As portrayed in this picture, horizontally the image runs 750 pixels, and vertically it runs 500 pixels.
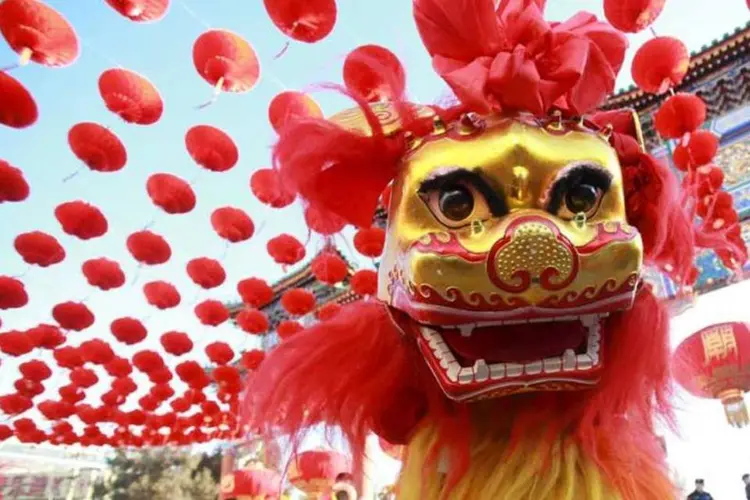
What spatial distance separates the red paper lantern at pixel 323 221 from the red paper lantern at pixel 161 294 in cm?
499

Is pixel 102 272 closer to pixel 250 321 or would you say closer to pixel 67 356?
pixel 250 321

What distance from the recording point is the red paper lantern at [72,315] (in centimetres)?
602

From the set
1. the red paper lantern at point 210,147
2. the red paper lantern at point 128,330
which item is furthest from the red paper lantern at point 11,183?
the red paper lantern at point 128,330

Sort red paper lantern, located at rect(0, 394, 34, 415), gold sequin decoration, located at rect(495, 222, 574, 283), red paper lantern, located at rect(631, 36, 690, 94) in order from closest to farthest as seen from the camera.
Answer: gold sequin decoration, located at rect(495, 222, 574, 283), red paper lantern, located at rect(631, 36, 690, 94), red paper lantern, located at rect(0, 394, 34, 415)

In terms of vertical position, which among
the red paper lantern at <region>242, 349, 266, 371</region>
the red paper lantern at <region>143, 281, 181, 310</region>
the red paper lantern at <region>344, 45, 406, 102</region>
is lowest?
the red paper lantern at <region>344, 45, 406, 102</region>

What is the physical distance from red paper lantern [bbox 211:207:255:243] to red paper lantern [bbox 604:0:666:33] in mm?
3101

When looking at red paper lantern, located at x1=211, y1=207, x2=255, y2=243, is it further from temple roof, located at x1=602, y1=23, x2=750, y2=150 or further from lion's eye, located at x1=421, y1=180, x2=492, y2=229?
lion's eye, located at x1=421, y1=180, x2=492, y2=229

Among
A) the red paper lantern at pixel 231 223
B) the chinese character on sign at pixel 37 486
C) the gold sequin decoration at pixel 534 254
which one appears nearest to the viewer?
the gold sequin decoration at pixel 534 254

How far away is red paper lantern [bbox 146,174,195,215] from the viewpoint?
4527 millimetres

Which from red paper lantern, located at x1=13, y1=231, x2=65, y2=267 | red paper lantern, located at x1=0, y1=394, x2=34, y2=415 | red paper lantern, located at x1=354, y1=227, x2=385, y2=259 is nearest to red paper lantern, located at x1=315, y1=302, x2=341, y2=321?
red paper lantern, located at x1=354, y1=227, x2=385, y2=259

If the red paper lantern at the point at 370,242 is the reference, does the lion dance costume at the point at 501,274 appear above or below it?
below

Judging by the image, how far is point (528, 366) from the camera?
1.07 m

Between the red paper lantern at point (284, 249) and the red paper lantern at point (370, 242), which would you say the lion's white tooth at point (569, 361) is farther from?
the red paper lantern at point (284, 249)

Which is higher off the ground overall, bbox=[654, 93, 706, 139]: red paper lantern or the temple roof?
the temple roof
